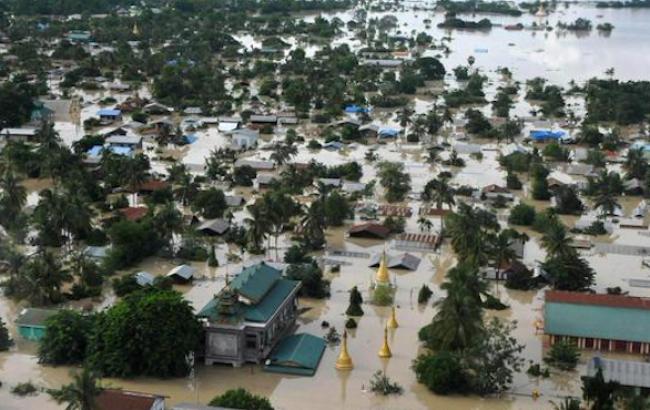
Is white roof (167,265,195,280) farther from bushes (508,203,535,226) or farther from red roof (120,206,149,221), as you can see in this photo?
bushes (508,203,535,226)

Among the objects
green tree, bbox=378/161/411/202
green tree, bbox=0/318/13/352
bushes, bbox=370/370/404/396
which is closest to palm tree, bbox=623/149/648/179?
green tree, bbox=378/161/411/202

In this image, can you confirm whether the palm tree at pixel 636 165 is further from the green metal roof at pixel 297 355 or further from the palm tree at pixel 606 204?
the green metal roof at pixel 297 355

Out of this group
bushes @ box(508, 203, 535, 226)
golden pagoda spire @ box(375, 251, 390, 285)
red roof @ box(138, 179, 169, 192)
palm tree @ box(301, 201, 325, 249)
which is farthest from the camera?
red roof @ box(138, 179, 169, 192)

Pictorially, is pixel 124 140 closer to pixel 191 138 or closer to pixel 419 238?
pixel 191 138

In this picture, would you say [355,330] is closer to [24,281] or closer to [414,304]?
[414,304]

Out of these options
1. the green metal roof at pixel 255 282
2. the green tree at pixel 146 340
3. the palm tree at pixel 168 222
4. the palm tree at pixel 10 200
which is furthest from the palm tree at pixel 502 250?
the palm tree at pixel 10 200

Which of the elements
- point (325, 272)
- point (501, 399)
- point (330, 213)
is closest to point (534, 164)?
point (330, 213)

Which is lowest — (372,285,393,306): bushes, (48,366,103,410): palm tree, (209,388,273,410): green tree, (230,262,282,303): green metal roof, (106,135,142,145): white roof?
(106,135,142,145): white roof

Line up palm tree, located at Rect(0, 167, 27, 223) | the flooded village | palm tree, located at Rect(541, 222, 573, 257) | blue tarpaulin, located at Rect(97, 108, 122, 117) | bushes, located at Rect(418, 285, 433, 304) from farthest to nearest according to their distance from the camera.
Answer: blue tarpaulin, located at Rect(97, 108, 122, 117) < palm tree, located at Rect(0, 167, 27, 223) < palm tree, located at Rect(541, 222, 573, 257) < bushes, located at Rect(418, 285, 433, 304) < the flooded village
